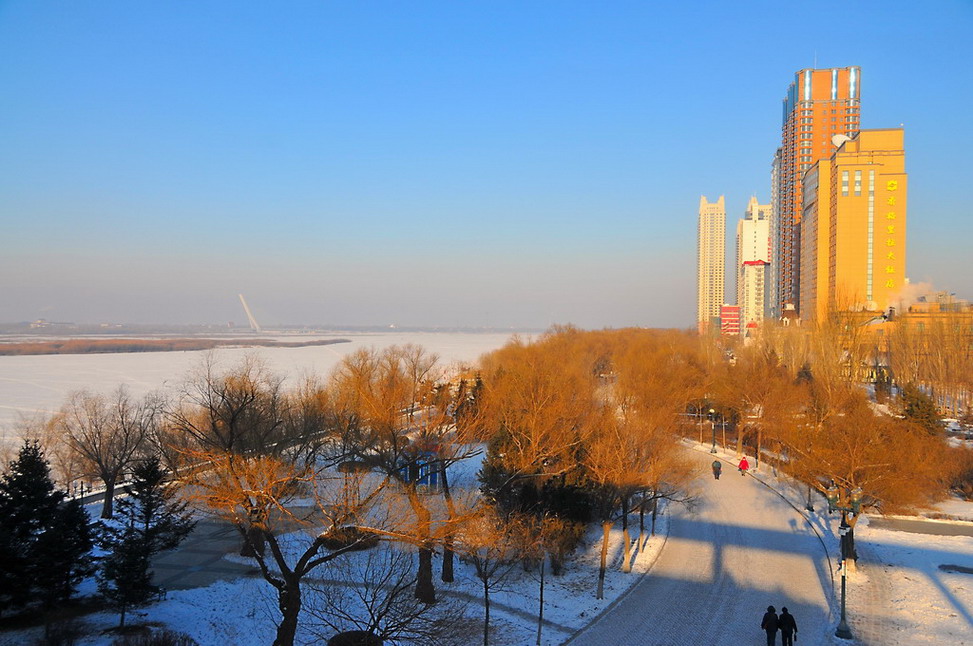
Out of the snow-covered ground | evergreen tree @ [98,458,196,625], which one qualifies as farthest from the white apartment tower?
evergreen tree @ [98,458,196,625]

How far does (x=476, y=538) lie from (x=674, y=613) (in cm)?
518

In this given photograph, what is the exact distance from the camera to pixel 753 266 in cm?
12625

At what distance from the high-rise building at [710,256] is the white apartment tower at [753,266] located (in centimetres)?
4477

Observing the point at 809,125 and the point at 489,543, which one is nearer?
the point at 489,543

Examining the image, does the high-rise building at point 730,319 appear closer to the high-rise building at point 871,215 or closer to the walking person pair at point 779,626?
the high-rise building at point 871,215

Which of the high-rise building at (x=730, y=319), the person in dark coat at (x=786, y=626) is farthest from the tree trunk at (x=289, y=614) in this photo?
the high-rise building at (x=730, y=319)

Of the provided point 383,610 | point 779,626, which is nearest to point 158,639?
point 383,610

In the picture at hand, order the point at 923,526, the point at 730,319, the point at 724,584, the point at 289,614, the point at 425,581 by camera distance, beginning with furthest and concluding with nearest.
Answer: the point at 730,319 < the point at 923,526 < the point at 724,584 < the point at 425,581 < the point at 289,614

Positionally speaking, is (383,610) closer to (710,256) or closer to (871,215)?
(871,215)

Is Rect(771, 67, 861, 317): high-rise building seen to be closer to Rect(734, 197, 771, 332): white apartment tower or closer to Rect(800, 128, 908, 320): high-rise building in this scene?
Rect(734, 197, 771, 332): white apartment tower

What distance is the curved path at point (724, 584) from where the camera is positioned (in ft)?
44.7

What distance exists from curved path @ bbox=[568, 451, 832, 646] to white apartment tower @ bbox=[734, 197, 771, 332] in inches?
4090

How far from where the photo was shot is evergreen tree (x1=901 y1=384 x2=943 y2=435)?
27.5 m

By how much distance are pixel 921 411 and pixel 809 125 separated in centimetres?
8620
